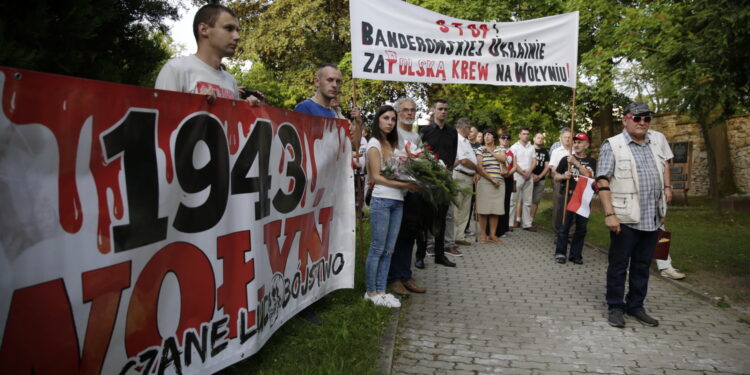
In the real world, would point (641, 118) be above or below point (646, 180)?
above

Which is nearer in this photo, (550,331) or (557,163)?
(550,331)

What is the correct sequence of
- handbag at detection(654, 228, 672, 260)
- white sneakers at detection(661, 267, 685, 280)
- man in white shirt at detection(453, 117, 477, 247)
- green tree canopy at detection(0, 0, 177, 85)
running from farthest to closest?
man in white shirt at detection(453, 117, 477, 247) → white sneakers at detection(661, 267, 685, 280) → handbag at detection(654, 228, 672, 260) → green tree canopy at detection(0, 0, 177, 85)

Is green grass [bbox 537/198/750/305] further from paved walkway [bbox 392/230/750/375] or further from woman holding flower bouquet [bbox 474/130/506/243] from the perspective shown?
woman holding flower bouquet [bbox 474/130/506/243]

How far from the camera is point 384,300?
5.56 metres

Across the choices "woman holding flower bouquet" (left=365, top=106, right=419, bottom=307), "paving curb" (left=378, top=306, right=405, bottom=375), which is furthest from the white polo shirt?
"paving curb" (left=378, top=306, right=405, bottom=375)

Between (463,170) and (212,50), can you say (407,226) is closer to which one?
(212,50)

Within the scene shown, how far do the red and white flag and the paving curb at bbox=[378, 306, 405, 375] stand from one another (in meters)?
3.55

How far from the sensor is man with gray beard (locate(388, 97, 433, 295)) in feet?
19.5

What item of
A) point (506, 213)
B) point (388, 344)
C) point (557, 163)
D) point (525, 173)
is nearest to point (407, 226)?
point (388, 344)

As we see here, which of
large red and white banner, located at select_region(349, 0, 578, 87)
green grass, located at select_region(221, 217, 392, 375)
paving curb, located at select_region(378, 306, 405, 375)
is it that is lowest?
paving curb, located at select_region(378, 306, 405, 375)

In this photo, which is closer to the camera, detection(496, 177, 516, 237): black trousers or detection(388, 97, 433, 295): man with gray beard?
detection(388, 97, 433, 295): man with gray beard

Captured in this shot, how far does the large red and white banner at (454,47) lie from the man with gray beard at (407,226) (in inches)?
17.9

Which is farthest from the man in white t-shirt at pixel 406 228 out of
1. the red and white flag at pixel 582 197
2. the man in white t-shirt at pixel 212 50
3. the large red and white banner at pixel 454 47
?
the red and white flag at pixel 582 197

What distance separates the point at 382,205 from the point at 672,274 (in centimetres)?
424
